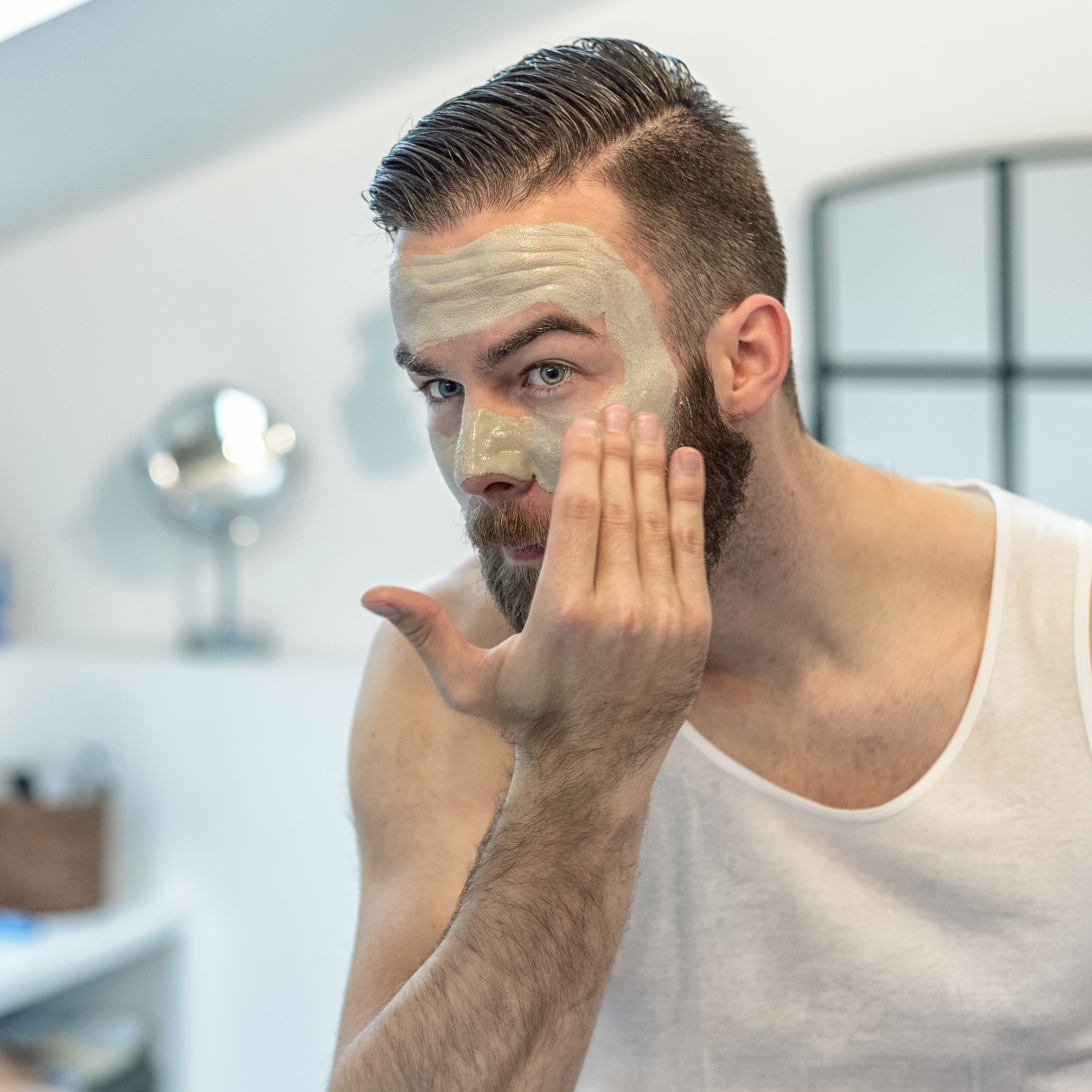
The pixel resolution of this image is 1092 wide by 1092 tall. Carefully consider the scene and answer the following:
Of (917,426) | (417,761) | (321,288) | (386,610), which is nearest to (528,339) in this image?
(386,610)

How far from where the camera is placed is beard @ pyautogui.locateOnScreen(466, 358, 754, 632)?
0.86 m

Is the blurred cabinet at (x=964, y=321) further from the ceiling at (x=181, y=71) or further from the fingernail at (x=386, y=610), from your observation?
the fingernail at (x=386, y=610)

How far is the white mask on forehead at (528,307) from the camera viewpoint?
2.73ft

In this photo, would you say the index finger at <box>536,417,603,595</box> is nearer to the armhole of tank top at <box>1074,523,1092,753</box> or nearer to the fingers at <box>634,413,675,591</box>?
the fingers at <box>634,413,675,591</box>

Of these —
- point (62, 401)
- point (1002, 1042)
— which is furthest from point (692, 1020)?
point (62, 401)

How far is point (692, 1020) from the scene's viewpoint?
0.96 metres

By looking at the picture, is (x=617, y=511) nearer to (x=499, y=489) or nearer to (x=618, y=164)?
(x=499, y=489)

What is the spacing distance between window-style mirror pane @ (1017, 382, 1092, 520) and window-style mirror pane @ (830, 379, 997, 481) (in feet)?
0.13

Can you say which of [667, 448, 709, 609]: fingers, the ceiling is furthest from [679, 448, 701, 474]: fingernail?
the ceiling

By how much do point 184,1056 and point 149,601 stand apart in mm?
753

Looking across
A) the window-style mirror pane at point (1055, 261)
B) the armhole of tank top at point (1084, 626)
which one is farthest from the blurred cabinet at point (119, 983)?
the window-style mirror pane at point (1055, 261)

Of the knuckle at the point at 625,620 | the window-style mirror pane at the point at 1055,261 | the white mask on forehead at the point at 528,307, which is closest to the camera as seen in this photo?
the knuckle at the point at 625,620

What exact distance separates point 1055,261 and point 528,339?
0.91 meters

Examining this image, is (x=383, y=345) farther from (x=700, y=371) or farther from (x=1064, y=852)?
(x=1064, y=852)
